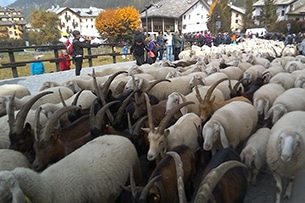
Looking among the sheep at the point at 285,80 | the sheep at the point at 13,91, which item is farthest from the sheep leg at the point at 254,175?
the sheep at the point at 13,91

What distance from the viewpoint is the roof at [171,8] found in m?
65.1

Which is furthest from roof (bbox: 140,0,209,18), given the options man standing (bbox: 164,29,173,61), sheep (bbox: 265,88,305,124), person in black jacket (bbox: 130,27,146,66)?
sheep (bbox: 265,88,305,124)

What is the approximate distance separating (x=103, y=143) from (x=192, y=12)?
2806 inches

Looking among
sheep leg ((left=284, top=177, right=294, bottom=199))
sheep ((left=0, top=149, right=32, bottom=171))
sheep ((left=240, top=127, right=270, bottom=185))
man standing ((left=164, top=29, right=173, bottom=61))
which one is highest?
man standing ((left=164, top=29, right=173, bottom=61))

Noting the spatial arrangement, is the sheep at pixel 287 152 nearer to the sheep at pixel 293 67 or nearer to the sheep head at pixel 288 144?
the sheep head at pixel 288 144

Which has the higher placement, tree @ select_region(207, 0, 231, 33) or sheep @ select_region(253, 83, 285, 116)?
tree @ select_region(207, 0, 231, 33)

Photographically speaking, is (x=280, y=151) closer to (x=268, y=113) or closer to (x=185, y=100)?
(x=268, y=113)

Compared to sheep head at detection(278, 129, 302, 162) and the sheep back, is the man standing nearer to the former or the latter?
the sheep back

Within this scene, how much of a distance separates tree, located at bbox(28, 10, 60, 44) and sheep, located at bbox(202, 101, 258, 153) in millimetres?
82619

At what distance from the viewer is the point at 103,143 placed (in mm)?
3916

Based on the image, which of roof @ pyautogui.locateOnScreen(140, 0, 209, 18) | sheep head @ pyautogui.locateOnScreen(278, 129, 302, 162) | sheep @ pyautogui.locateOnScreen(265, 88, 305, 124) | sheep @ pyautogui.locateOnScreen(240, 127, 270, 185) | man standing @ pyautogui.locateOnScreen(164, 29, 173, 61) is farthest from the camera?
roof @ pyautogui.locateOnScreen(140, 0, 209, 18)

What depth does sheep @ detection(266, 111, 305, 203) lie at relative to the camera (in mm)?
3893

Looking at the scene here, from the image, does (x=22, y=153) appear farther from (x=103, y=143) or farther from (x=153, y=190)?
(x=153, y=190)

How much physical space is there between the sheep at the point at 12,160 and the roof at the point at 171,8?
206 ft
